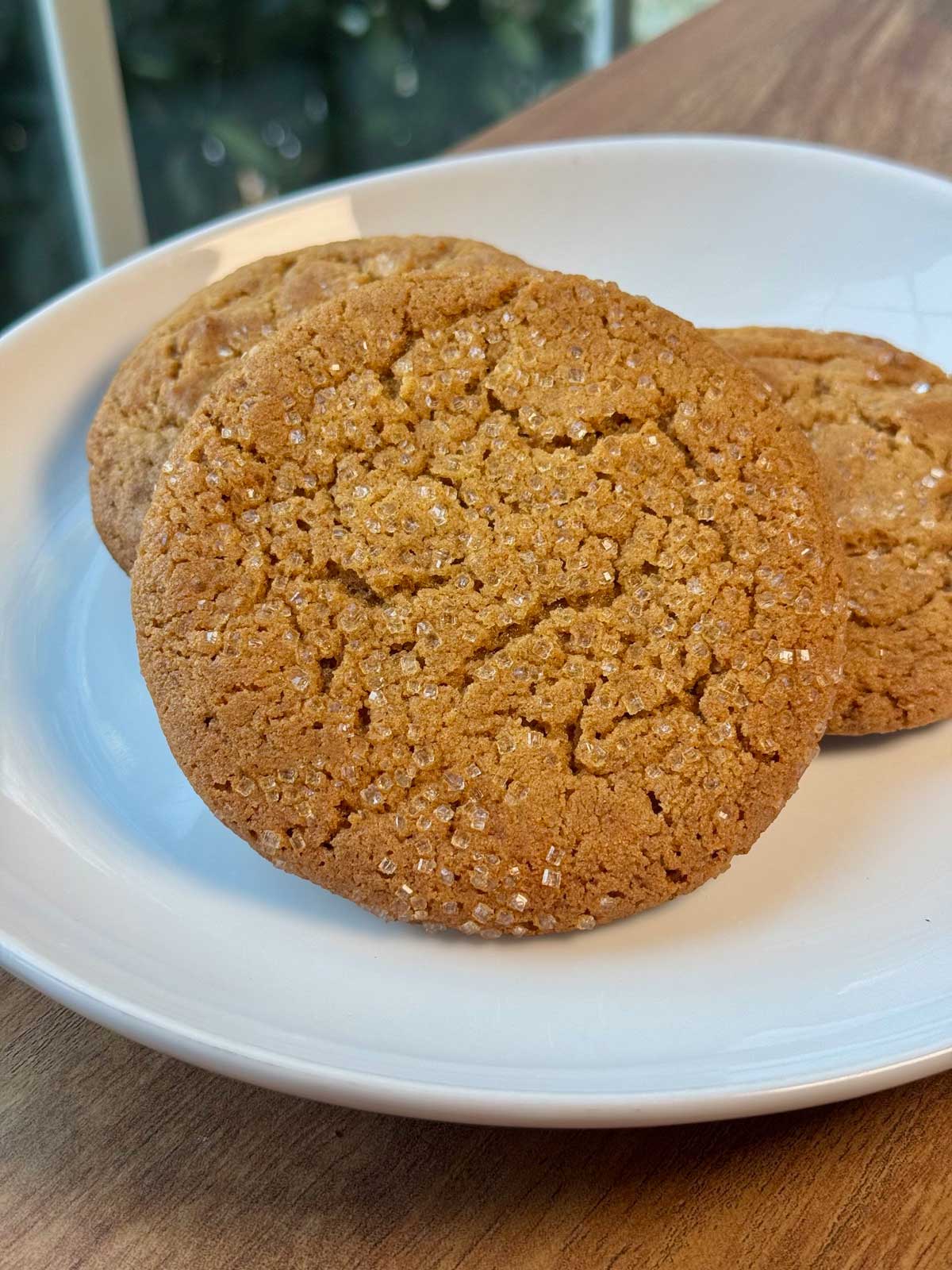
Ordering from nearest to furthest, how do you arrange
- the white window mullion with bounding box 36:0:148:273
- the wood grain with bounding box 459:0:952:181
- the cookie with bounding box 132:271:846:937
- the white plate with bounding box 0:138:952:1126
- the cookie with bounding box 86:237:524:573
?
1. the white plate with bounding box 0:138:952:1126
2. the cookie with bounding box 132:271:846:937
3. the cookie with bounding box 86:237:524:573
4. the wood grain with bounding box 459:0:952:181
5. the white window mullion with bounding box 36:0:148:273

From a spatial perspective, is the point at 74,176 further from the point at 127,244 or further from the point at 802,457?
the point at 802,457

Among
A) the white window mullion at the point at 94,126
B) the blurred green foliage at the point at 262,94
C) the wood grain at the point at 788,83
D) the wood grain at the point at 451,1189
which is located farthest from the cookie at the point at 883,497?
the blurred green foliage at the point at 262,94

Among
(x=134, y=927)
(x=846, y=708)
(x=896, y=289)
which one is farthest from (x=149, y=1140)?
(x=896, y=289)

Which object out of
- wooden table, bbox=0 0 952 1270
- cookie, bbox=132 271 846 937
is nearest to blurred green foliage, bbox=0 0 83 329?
cookie, bbox=132 271 846 937

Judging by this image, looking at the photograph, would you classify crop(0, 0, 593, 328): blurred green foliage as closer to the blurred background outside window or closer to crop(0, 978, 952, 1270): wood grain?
the blurred background outside window

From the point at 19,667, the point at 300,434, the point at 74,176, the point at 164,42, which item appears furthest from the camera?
the point at 164,42

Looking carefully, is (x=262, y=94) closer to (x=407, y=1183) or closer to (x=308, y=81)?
(x=308, y=81)
